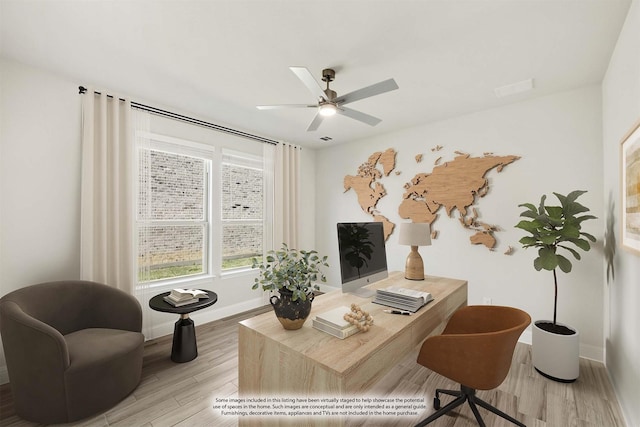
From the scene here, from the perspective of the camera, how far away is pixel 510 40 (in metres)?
1.86

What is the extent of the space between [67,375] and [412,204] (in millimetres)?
3601

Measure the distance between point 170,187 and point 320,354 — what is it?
284cm

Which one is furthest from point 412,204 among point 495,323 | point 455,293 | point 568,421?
point 568,421

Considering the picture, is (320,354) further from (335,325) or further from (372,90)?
(372,90)

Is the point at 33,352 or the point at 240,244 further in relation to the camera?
the point at 240,244

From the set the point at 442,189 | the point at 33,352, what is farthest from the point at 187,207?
the point at 442,189

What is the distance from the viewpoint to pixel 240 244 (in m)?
3.89

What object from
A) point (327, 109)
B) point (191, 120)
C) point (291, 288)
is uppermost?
point (191, 120)

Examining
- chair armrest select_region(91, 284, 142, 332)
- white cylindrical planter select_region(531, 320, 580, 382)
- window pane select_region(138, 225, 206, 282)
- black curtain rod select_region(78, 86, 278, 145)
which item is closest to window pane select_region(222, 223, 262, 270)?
window pane select_region(138, 225, 206, 282)

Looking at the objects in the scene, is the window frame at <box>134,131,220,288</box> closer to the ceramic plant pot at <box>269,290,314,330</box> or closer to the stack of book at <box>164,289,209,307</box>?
the stack of book at <box>164,289,209,307</box>

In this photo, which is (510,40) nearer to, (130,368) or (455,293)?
(455,293)

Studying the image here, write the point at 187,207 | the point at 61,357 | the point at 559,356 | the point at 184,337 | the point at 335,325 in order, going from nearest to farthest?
the point at 335,325
the point at 61,357
the point at 559,356
the point at 184,337
the point at 187,207

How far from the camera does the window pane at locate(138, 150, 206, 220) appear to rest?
9.40 feet

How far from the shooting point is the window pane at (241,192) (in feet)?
12.1
